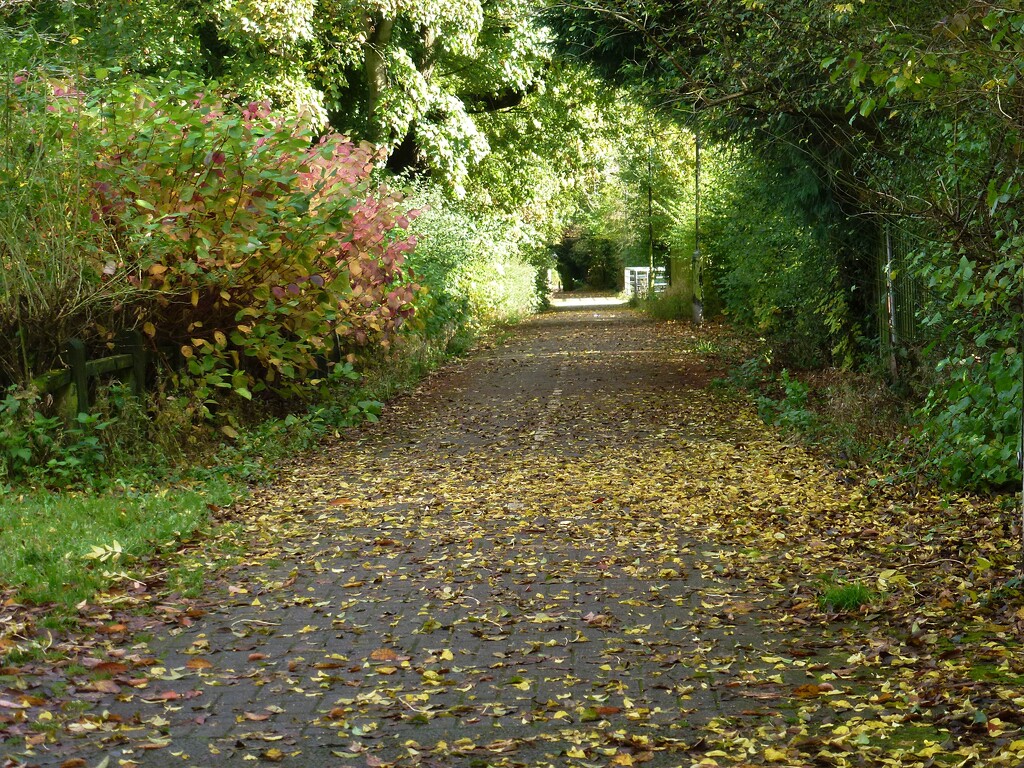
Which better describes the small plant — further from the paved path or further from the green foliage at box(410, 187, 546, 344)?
the green foliage at box(410, 187, 546, 344)

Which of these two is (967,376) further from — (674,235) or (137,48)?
(674,235)

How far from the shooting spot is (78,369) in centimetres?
917

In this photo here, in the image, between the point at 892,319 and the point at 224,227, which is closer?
the point at 224,227

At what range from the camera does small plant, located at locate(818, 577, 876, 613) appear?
5.84 m

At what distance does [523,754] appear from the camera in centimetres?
423

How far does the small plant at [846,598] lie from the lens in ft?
19.2

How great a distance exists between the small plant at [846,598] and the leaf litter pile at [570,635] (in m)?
0.01

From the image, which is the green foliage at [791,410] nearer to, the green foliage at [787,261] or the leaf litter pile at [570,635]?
the leaf litter pile at [570,635]

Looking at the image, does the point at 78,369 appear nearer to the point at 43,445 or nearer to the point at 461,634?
the point at 43,445

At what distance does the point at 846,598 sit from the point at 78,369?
634 centimetres

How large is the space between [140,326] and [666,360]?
37.0 ft

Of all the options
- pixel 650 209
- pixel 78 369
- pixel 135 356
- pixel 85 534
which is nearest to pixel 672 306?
pixel 650 209

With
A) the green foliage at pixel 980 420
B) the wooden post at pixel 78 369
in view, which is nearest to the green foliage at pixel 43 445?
the wooden post at pixel 78 369

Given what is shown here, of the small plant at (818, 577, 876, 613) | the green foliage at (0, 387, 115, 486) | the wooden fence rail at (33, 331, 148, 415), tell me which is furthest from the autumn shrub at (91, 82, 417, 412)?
A: the small plant at (818, 577, 876, 613)
